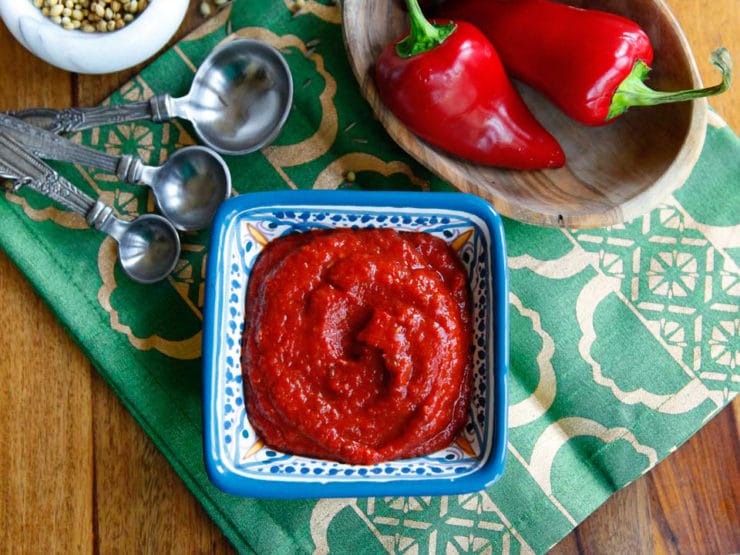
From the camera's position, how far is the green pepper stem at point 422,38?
1.59 m

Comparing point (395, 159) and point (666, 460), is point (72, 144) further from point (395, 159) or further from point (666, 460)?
point (666, 460)

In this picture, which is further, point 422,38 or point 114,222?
point 114,222

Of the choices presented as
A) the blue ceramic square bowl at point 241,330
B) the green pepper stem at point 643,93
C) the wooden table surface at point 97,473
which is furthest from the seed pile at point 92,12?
the green pepper stem at point 643,93

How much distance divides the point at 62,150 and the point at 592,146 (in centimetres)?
129

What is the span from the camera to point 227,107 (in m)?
1.78

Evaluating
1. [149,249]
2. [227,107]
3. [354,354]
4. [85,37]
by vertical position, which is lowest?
[149,249]

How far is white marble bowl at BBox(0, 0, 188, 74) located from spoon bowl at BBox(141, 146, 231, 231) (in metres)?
0.26

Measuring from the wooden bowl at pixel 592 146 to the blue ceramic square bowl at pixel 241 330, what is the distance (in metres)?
0.15

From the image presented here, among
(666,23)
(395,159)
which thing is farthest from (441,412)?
(666,23)

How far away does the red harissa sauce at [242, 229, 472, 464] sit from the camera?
1.45 meters

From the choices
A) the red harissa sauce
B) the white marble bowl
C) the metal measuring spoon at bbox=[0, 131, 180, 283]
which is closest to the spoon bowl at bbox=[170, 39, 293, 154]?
the white marble bowl

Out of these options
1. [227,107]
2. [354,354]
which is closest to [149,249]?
[227,107]

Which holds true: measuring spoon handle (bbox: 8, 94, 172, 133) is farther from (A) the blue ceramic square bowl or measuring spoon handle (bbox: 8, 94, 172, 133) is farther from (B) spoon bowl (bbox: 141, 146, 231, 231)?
(A) the blue ceramic square bowl

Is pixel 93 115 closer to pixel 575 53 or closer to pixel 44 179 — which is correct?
pixel 44 179
